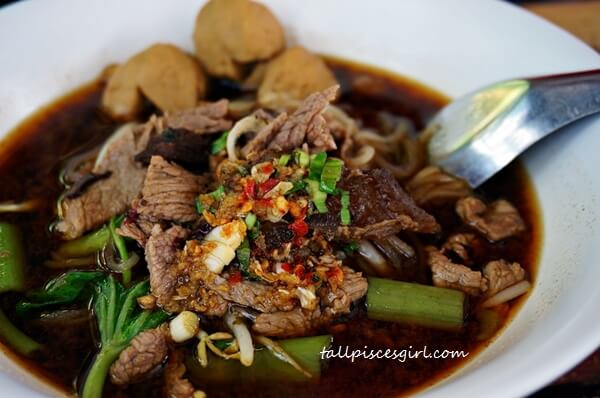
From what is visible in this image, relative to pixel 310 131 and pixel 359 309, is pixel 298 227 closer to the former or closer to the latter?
pixel 359 309

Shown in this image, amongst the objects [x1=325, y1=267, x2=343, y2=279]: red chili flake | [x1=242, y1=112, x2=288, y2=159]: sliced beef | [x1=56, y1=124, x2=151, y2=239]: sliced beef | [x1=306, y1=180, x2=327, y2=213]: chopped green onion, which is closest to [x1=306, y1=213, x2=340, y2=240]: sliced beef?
[x1=306, y1=180, x2=327, y2=213]: chopped green onion

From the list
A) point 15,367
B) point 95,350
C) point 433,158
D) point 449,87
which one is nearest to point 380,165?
point 433,158

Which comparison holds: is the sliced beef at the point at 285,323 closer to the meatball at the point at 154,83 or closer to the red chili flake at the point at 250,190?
the red chili flake at the point at 250,190

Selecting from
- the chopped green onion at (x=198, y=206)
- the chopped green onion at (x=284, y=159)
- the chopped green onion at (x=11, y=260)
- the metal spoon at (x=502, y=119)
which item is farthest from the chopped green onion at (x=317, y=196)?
the chopped green onion at (x=11, y=260)

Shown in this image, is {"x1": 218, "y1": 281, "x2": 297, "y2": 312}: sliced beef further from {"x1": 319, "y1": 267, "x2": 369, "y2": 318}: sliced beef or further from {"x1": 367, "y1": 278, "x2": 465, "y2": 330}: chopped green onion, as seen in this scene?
{"x1": 367, "y1": 278, "x2": 465, "y2": 330}: chopped green onion

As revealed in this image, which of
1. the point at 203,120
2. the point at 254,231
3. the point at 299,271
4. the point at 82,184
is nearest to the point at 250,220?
the point at 254,231
